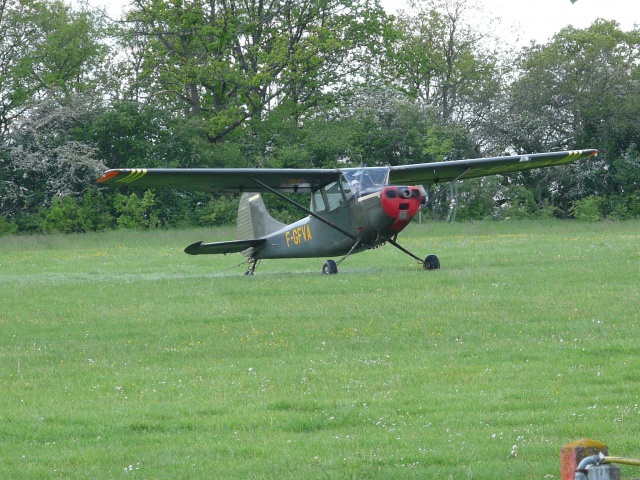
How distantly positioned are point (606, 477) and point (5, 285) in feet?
63.1

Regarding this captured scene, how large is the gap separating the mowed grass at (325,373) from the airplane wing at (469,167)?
3295mm

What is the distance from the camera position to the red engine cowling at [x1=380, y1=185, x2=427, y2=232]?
773 inches

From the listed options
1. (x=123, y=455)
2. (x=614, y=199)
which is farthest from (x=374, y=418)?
(x=614, y=199)

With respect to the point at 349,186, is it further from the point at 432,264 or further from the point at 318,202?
the point at 432,264

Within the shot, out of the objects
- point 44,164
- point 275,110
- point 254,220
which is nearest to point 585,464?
point 254,220

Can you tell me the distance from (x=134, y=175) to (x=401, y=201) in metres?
5.62

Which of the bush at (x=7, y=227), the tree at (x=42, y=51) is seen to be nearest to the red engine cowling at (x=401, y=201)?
the bush at (x=7, y=227)

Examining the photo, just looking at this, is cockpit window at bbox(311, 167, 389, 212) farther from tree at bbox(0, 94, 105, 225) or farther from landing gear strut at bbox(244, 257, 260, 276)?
tree at bbox(0, 94, 105, 225)

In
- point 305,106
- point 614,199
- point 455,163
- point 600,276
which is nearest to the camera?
point 600,276

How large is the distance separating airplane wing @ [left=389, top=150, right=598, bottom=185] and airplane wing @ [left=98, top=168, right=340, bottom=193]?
2.00 m

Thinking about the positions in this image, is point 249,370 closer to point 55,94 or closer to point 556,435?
point 556,435

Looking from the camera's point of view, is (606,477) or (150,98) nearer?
(606,477)

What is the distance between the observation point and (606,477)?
11.0 feet

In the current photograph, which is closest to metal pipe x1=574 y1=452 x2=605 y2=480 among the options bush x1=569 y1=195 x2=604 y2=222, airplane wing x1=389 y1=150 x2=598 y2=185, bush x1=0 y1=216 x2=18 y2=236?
airplane wing x1=389 y1=150 x2=598 y2=185
